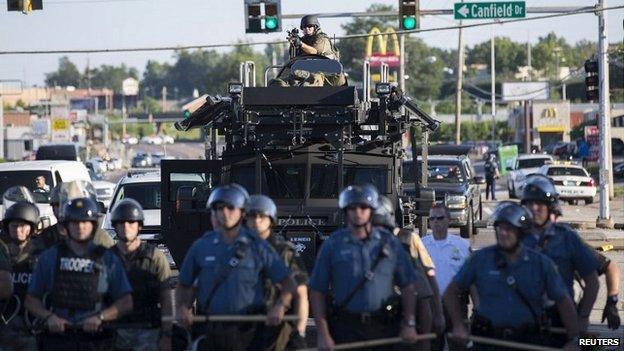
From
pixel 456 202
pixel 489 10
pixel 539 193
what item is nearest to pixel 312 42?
pixel 456 202

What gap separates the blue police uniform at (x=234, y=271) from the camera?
965 cm

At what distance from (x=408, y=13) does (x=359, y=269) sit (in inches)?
792

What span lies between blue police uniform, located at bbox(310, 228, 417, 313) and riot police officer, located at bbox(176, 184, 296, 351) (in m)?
0.30

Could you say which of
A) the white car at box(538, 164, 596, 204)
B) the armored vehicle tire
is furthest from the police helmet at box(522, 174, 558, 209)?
the white car at box(538, 164, 596, 204)

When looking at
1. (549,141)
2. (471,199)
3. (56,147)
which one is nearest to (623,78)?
(549,141)

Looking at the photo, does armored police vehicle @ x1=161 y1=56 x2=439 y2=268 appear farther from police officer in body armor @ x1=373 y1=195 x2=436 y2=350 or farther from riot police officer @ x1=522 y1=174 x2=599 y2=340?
riot police officer @ x1=522 y1=174 x2=599 y2=340

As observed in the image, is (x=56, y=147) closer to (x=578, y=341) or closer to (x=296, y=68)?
(x=296, y=68)

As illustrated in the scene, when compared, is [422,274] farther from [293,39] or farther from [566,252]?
[293,39]

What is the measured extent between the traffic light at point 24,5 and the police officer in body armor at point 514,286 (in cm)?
1975

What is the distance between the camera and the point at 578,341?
9836 mm

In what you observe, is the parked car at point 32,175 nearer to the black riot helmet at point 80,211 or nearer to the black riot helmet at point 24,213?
the black riot helmet at point 24,213

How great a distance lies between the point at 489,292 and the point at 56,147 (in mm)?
42172

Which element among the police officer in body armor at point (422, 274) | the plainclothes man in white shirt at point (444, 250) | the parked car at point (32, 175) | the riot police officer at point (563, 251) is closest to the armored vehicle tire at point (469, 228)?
the parked car at point (32, 175)

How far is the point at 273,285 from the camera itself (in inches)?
395
